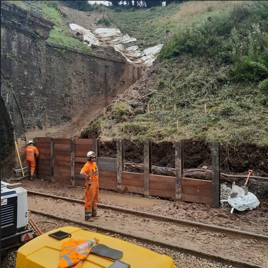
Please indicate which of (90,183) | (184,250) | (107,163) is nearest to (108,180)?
(107,163)

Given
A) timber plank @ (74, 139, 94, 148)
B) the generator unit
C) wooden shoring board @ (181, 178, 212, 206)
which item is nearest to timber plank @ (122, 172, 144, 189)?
wooden shoring board @ (181, 178, 212, 206)

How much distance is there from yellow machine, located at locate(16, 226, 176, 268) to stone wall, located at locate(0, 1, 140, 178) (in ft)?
40.2

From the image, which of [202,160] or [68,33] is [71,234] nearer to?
[202,160]

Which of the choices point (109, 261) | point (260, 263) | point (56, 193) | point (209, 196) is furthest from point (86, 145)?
point (109, 261)

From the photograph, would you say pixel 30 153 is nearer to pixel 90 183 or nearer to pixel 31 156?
pixel 31 156

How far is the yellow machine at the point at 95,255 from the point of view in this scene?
3.25 metres

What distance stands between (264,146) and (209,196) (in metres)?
2.77

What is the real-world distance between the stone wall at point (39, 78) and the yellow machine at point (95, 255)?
12252mm

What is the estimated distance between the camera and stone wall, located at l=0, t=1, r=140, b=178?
1492 centimetres

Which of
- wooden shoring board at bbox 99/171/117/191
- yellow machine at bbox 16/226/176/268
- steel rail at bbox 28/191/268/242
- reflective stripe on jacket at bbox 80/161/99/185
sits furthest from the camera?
wooden shoring board at bbox 99/171/117/191

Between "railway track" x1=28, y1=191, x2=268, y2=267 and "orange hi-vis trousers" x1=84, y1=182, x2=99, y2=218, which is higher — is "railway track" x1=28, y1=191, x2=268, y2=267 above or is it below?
below

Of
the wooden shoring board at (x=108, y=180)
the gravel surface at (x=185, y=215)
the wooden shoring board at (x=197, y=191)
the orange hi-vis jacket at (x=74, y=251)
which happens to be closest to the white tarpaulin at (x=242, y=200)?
the gravel surface at (x=185, y=215)

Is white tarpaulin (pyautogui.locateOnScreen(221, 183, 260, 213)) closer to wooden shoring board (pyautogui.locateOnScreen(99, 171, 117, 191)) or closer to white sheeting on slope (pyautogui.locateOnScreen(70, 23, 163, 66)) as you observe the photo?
wooden shoring board (pyautogui.locateOnScreen(99, 171, 117, 191))

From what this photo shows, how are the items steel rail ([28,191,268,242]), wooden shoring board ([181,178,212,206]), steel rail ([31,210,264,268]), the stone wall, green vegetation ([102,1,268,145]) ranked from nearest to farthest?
1. steel rail ([31,210,264,268])
2. steel rail ([28,191,268,242])
3. wooden shoring board ([181,178,212,206])
4. green vegetation ([102,1,268,145])
5. the stone wall
